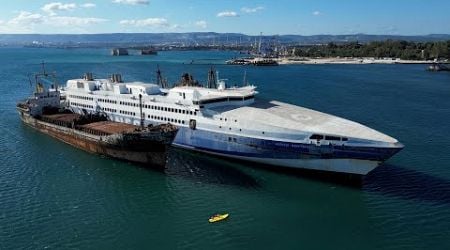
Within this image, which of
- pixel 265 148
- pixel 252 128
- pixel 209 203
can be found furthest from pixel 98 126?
pixel 209 203

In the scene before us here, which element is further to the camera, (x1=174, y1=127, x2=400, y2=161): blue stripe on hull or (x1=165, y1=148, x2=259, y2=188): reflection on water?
(x1=165, y1=148, x2=259, y2=188): reflection on water

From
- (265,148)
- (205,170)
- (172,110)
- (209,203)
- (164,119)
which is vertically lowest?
(209,203)

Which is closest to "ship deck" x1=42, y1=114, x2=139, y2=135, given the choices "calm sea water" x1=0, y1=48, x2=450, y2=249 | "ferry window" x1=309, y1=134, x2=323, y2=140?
"calm sea water" x1=0, y1=48, x2=450, y2=249

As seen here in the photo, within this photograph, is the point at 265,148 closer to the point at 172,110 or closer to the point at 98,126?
the point at 172,110

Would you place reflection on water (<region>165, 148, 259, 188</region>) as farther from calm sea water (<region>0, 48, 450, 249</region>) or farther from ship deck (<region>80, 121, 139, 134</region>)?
ship deck (<region>80, 121, 139, 134</region>)

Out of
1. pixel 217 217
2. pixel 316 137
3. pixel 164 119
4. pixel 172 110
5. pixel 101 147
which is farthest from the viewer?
pixel 164 119

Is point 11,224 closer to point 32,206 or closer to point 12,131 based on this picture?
point 32,206

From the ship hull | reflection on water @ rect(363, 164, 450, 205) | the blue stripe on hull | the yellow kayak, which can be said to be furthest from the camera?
the ship hull
